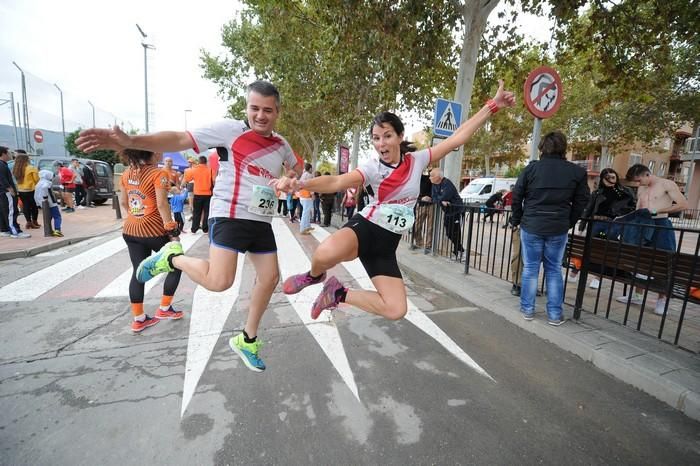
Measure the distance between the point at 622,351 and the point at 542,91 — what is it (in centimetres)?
336

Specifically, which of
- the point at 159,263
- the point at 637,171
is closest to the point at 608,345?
the point at 637,171

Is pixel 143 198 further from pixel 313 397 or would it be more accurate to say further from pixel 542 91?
pixel 542 91

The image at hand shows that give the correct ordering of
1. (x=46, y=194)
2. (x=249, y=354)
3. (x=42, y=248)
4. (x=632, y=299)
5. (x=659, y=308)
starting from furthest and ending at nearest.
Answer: (x=46, y=194)
(x=42, y=248)
(x=632, y=299)
(x=659, y=308)
(x=249, y=354)

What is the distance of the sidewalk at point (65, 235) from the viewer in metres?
6.65

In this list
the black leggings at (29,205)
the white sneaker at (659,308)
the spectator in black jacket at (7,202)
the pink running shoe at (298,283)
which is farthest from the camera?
the black leggings at (29,205)

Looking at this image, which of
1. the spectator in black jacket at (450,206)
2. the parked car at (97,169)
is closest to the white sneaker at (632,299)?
the spectator in black jacket at (450,206)

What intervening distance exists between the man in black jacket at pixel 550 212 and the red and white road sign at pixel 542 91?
3.04ft

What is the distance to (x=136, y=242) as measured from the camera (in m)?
3.45

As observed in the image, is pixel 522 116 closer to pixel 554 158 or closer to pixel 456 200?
pixel 456 200

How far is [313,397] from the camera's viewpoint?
246 centimetres

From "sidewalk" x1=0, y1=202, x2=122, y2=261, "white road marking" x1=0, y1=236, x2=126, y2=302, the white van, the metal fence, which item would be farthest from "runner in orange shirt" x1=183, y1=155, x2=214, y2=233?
the white van

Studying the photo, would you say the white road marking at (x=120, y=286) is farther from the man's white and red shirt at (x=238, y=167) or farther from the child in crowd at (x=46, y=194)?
the child in crowd at (x=46, y=194)

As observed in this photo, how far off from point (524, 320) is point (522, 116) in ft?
112

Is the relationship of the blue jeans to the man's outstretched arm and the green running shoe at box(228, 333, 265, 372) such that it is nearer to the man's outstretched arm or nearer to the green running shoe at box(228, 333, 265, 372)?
the green running shoe at box(228, 333, 265, 372)
